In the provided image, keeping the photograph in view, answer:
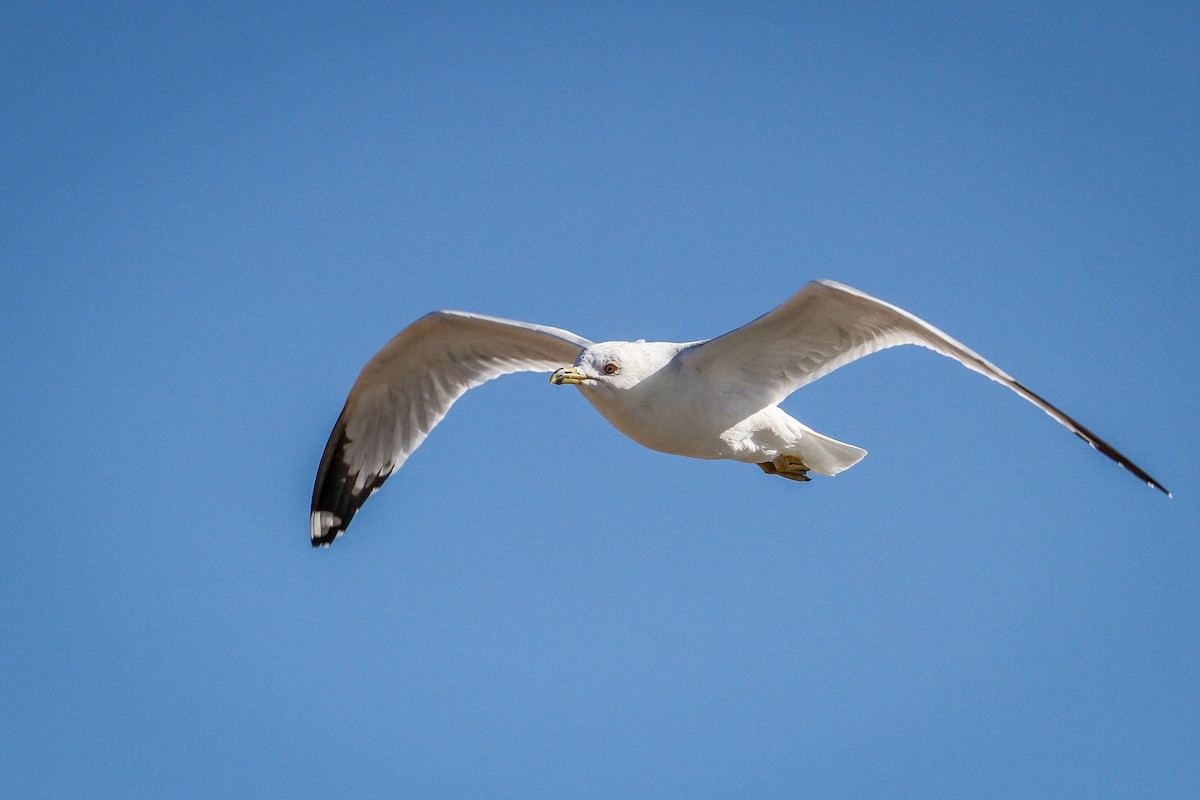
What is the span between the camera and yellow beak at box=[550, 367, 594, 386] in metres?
6.07

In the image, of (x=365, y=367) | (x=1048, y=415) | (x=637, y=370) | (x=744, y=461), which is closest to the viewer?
(x=1048, y=415)

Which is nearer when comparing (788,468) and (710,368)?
(710,368)

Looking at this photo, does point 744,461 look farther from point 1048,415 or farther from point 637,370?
point 1048,415

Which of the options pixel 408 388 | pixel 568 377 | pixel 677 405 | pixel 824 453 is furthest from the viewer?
pixel 408 388

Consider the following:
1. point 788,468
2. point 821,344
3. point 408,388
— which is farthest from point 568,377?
point 408,388

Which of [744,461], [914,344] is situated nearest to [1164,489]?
[914,344]

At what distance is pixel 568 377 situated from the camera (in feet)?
20.0

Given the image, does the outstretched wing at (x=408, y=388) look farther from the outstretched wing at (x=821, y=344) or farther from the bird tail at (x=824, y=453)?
the bird tail at (x=824, y=453)

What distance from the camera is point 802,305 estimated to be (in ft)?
20.0

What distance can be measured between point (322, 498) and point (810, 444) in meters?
3.31

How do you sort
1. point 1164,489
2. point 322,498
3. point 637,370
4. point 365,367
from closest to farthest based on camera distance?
point 1164,489 → point 637,370 → point 365,367 → point 322,498

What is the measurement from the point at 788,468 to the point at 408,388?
95.9 inches

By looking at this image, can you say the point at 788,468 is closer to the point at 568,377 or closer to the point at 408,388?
the point at 568,377

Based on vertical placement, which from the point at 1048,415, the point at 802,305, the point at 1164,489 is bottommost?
the point at 1164,489
